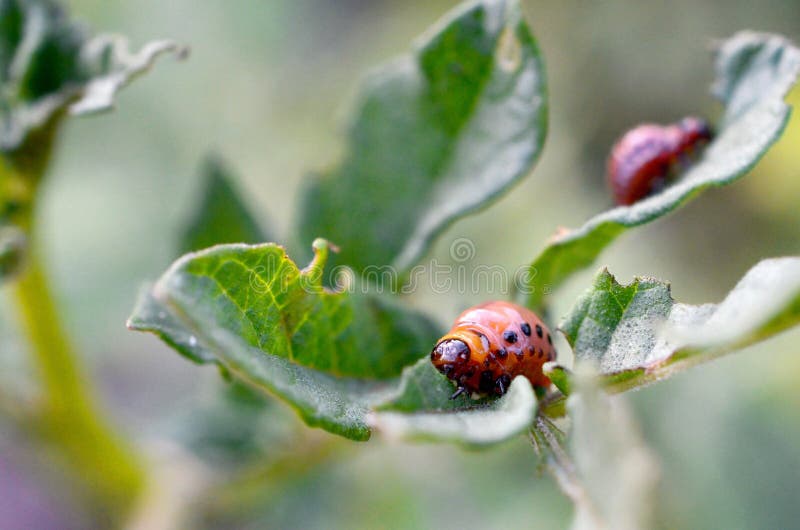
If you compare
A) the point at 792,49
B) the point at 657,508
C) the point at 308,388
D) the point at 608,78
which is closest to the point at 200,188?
the point at 308,388

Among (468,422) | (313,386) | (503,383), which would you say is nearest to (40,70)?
(313,386)

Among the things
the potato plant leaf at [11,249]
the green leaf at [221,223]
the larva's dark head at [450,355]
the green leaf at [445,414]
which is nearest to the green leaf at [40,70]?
the potato plant leaf at [11,249]

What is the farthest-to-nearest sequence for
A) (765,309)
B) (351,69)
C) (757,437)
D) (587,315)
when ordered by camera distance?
(351,69)
(757,437)
(587,315)
(765,309)

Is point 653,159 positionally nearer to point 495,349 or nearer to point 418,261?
point 418,261

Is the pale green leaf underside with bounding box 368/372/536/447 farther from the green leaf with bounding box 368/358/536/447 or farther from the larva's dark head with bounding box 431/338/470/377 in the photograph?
the larva's dark head with bounding box 431/338/470/377

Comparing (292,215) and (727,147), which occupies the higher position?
(727,147)

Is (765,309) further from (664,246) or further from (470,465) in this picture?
(664,246)
